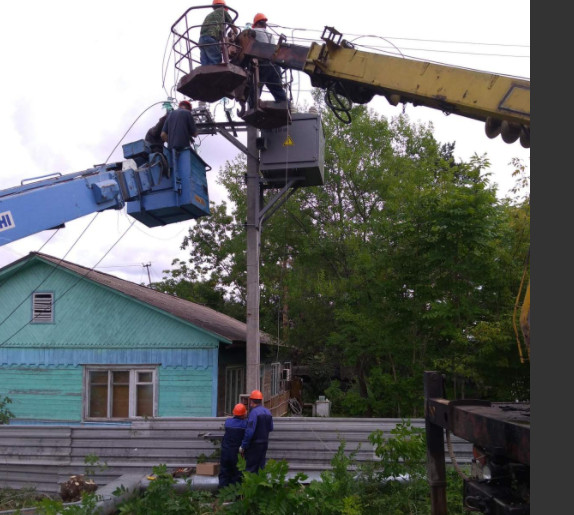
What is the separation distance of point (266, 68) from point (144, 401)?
8841 mm

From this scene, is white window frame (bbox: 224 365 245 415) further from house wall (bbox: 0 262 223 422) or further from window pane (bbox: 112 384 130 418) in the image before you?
window pane (bbox: 112 384 130 418)

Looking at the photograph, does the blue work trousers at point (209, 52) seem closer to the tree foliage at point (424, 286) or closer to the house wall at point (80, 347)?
the tree foliage at point (424, 286)

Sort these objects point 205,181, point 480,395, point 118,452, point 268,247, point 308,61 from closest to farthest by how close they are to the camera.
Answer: point 308,61
point 118,452
point 205,181
point 480,395
point 268,247

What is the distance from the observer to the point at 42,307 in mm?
15570

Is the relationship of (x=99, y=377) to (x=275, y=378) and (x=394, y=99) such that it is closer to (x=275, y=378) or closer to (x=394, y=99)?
(x=275, y=378)

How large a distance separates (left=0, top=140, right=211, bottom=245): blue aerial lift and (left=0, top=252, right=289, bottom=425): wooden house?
505 centimetres

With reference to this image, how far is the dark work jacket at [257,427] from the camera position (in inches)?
359

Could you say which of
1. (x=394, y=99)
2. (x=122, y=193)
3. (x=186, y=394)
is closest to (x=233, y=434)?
(x=122, y=193)

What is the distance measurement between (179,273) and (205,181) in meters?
27.5

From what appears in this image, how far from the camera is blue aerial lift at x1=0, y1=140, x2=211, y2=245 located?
24.7ft

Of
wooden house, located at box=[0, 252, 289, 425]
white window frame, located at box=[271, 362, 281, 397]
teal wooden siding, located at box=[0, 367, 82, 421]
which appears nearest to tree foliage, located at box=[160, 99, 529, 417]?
white window frame, located at box=[271, 362, 281, 397]

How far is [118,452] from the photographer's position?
10.2m

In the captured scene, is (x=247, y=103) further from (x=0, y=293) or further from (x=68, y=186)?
(x=0, y=293)

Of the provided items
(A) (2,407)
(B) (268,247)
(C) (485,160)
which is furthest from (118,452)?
(B) (268,247)
